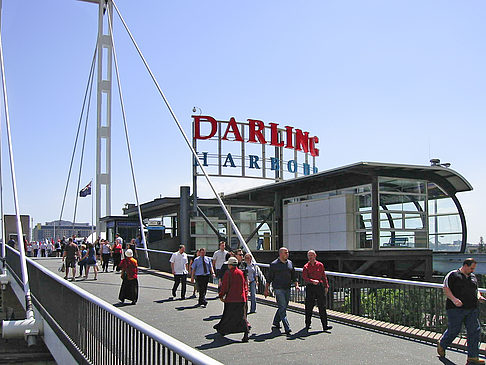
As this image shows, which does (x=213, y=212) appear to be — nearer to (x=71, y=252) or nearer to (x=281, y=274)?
(x=71, y=252)

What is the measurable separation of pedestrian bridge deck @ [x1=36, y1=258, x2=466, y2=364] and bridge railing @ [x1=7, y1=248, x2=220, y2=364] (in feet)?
Answer: 6.09

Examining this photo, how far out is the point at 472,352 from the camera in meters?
8.30

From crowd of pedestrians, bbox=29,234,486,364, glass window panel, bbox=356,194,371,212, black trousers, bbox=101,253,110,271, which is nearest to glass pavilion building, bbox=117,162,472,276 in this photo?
glass window panel, bbox=356,194,371,212

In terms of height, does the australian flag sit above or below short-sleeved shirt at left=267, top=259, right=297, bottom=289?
above

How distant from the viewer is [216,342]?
391 inches

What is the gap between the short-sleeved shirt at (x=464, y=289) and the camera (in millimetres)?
8492

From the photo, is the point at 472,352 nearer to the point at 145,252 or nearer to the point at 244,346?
the point at 244,346

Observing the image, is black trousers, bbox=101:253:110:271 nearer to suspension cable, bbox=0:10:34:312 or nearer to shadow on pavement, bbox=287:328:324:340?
suspension cable, bbox=0:10:34:312

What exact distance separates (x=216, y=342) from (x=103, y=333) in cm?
299

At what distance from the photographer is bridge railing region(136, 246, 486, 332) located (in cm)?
1077

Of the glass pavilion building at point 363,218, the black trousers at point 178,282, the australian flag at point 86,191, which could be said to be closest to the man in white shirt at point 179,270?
the black trousers at point 178,282

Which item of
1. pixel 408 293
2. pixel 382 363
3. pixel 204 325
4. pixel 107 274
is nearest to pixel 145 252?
pixel 107 274

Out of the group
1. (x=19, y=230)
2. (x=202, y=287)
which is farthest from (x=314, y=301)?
(x=19, y=230)

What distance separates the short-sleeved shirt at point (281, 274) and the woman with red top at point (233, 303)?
97 centimetres
